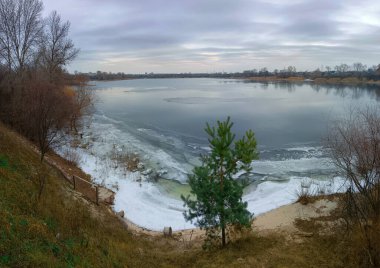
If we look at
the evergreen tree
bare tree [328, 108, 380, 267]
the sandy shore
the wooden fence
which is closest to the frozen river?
the sandy shore

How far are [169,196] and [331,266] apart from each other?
10607 millimetres

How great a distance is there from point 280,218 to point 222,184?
6.00 m

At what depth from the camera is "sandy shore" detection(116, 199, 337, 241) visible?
14.3 metres

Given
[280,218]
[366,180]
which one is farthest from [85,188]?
[366,180]

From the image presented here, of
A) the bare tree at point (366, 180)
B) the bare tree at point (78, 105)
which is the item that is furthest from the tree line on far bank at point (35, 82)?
the bare tree at point (366, 180)

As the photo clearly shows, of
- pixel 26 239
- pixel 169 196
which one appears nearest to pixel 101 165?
pixel 169 196

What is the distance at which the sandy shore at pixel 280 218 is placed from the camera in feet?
46.8

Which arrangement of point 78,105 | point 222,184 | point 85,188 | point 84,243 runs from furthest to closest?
point 78,105, point 85,188, point 222,184, point 84,243

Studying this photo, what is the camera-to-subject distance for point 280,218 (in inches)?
596

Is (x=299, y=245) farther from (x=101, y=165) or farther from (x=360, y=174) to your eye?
(x=101, y=165)

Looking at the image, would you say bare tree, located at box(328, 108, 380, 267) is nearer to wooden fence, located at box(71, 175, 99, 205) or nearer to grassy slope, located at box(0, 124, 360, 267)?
grassy slope, located at box(0, 124, 360, 267)

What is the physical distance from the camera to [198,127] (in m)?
37.6

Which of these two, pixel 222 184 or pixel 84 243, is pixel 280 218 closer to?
pixel 222 184

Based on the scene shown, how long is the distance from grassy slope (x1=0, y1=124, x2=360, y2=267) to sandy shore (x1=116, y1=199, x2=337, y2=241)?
973mm
